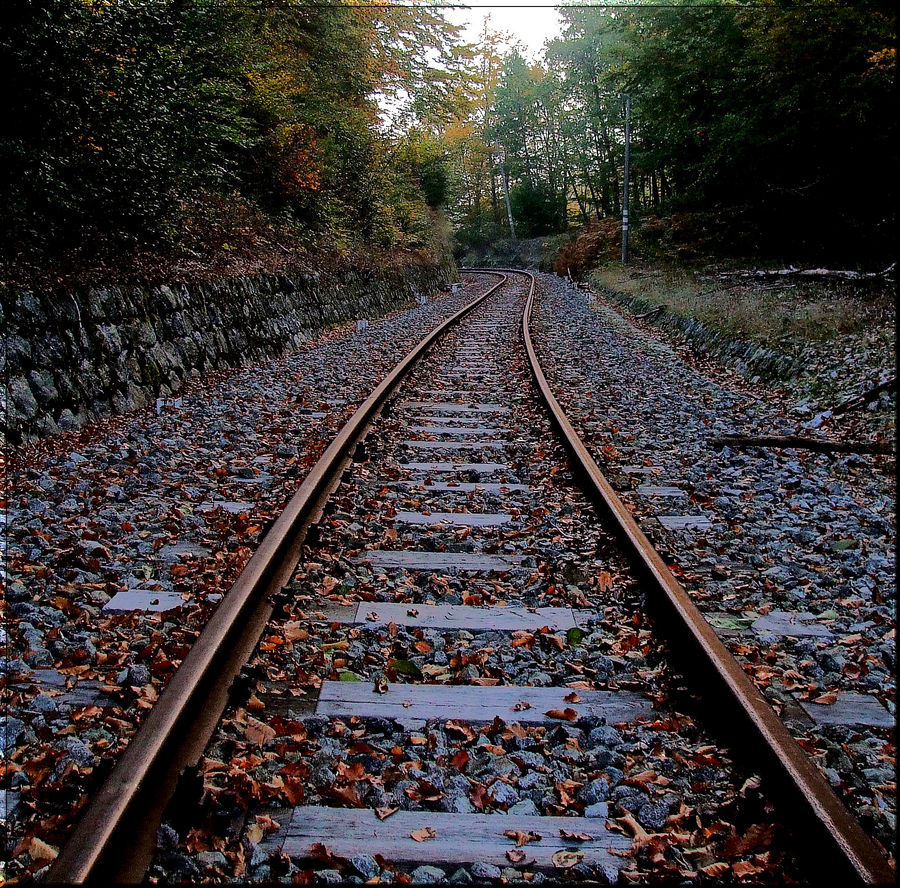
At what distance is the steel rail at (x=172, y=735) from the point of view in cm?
185

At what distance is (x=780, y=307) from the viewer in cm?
1115

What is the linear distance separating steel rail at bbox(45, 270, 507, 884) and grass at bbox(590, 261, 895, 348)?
800 cm

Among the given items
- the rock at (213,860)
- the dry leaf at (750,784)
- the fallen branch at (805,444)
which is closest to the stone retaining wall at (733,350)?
the fallen branch at (805,444)

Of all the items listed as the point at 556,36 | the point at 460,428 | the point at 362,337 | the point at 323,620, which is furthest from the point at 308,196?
the point at 556,36

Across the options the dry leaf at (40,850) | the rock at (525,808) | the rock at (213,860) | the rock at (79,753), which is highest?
the rock at (79,753)

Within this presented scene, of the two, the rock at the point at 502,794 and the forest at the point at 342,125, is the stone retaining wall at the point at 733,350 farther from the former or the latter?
the rock at the point at 502,794

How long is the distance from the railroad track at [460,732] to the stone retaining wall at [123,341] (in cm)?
335

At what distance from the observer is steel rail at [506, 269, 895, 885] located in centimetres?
186

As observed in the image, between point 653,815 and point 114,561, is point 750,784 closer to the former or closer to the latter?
point 653,815

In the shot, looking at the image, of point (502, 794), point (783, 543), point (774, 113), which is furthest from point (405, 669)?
point (774, 113)

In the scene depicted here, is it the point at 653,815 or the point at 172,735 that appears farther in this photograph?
the point at 172,735

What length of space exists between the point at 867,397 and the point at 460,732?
19.9 ft

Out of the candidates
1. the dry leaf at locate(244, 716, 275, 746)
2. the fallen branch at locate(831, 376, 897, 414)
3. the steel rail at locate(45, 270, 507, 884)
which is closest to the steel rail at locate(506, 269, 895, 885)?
the dry leaf at locate(244, 716, 275, 746)

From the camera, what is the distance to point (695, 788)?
7.48 ft
